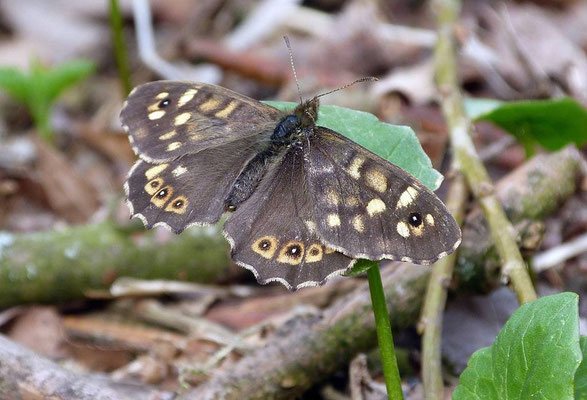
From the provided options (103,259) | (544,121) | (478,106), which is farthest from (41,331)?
(544,121)

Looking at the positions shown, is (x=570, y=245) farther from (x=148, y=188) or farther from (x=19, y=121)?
(x=19, y=121)

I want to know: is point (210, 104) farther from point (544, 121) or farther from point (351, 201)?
point (544, 121)

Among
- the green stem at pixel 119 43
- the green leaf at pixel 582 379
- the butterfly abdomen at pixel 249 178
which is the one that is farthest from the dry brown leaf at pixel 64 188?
the green leaf at pixel 582 379

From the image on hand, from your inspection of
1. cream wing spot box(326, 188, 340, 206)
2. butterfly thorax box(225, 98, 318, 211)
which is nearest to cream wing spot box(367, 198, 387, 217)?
cream wing spot box(326, 188, 340, 206)

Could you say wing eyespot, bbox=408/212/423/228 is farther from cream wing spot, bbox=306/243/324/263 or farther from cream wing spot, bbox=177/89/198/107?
cream wing spot, bbox=177/89/198/107

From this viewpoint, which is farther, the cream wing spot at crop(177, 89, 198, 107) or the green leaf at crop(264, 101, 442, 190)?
the cream wing spot at crop(177, 89, 198, 107)

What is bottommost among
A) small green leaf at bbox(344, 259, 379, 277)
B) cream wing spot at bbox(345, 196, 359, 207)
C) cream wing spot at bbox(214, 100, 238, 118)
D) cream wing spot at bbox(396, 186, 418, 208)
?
small green leaf at bbox(344, 259, 379, 277)

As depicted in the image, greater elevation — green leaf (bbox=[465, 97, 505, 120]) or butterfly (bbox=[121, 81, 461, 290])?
green leaf (bbox=[465, 97, 505, 120])
